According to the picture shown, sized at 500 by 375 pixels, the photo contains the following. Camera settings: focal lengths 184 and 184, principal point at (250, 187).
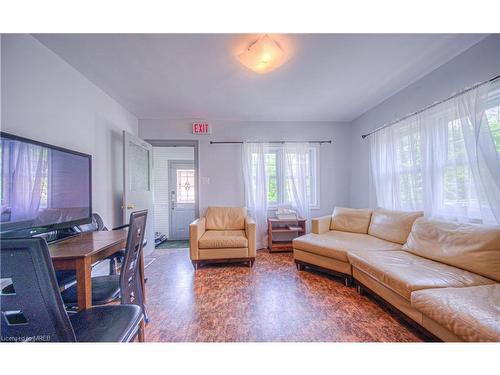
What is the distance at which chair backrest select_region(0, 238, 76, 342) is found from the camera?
58 cm

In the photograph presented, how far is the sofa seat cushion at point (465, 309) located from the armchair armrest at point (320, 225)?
1.45 m

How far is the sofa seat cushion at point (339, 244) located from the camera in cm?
208

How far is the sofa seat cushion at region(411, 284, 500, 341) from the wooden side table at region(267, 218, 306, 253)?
199 cm

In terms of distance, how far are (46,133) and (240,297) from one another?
228cm

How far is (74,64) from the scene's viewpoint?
5.98ft

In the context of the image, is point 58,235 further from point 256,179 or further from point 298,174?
point 298,174

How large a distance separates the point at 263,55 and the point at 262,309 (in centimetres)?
221

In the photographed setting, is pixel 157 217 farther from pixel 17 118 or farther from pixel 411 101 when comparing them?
pixel 411 101

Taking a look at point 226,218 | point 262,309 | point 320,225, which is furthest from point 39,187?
point 320,225

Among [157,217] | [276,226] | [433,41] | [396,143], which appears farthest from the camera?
[157,217]

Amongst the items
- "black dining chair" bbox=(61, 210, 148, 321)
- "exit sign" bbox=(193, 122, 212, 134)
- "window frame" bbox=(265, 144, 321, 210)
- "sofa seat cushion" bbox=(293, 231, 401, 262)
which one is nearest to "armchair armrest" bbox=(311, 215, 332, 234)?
"sofa seat cushion" bbox=(293, 231, 401, 262)

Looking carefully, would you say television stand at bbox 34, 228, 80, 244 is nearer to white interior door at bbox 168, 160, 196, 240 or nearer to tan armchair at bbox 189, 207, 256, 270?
tan armchair at bbox 189, 207, 256, 270

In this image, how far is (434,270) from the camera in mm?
1463
